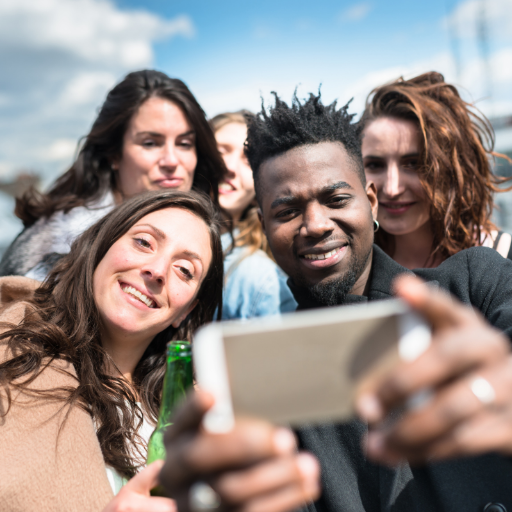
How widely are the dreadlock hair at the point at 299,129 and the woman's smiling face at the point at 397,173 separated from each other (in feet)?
1.97

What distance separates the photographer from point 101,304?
7.42ft

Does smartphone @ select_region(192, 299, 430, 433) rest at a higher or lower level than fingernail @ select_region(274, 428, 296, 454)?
higher

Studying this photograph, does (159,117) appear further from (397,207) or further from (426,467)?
(426,467)

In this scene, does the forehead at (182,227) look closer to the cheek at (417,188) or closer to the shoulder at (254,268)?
the shoulder at (254,268)

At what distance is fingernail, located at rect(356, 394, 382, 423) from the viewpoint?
3.01ft

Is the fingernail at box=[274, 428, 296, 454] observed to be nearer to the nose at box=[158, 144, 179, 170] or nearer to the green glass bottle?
the green glass bottle

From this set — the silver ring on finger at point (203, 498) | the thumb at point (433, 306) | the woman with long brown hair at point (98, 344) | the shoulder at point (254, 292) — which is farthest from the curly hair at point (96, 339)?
the thumb at point (433, 306)

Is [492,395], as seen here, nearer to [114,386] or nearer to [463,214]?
[114,386]

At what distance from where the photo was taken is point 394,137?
10.7ft

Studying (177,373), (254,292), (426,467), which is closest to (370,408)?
(177,373)

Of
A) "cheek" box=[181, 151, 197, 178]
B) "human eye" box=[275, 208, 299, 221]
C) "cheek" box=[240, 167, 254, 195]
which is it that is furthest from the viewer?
"cheek" box=[240, 167, 254, 195]

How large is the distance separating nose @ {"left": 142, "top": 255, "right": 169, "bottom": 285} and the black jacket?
73cm

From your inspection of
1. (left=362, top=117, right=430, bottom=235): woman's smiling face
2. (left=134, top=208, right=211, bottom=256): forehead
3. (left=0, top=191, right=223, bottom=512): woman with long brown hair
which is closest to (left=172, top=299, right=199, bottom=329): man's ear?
(left=0, top=191, right=223, bottom=512): woman with long brown hair

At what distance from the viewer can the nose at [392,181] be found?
319 cm
